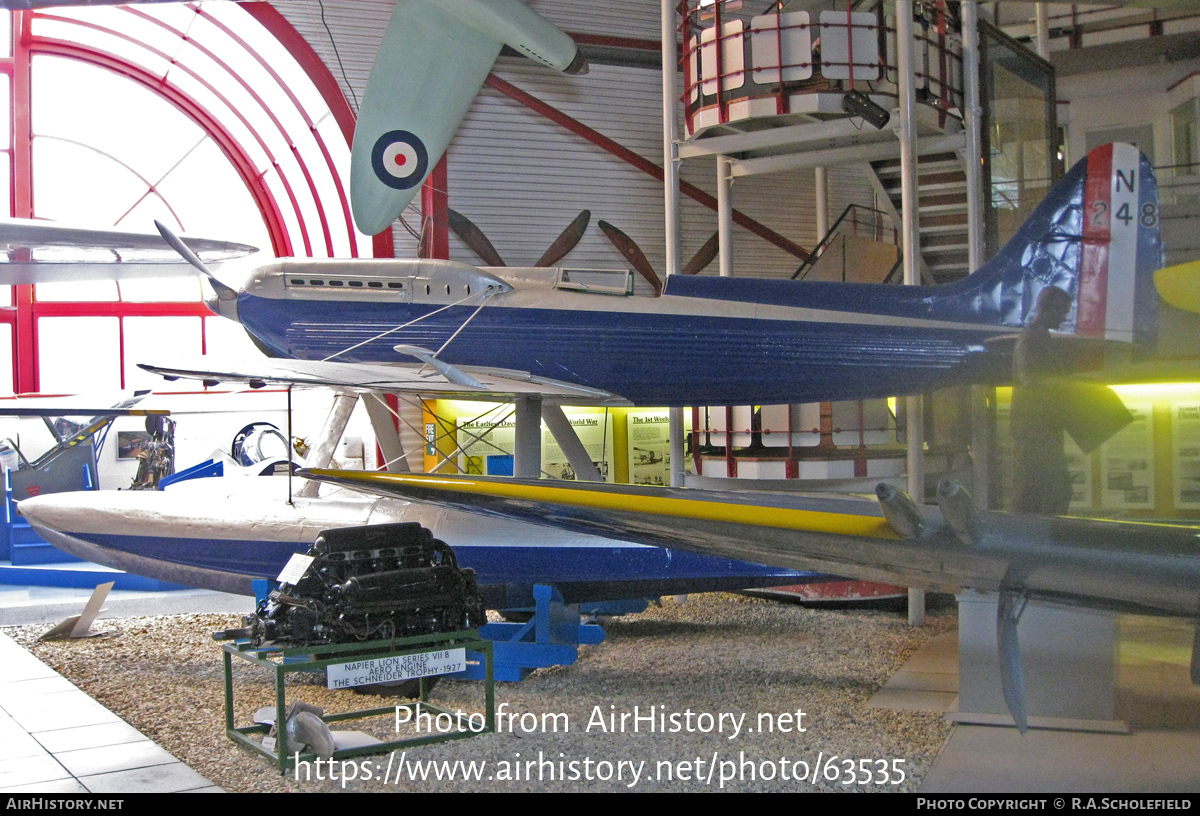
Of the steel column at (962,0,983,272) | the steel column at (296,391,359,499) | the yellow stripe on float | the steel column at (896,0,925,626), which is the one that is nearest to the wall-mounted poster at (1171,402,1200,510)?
the yellow stripe on float

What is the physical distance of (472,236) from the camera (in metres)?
11.3

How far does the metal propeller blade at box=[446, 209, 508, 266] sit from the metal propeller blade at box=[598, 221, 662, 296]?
151 cm

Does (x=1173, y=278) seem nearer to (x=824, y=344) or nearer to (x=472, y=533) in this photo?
(x=824, y=344)

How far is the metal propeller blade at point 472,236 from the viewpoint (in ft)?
36.9

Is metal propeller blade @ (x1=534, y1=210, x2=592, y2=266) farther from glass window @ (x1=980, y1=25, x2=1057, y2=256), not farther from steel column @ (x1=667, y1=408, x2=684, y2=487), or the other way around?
glass window @ (x1=980, y1=25, x2=1057, y2=256)

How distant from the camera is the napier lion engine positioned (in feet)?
14.5

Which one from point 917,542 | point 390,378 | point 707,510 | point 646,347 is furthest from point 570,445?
point 917,542

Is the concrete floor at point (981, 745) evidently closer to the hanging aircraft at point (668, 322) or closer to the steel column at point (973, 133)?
the hanging aircraft at point (668, 322)

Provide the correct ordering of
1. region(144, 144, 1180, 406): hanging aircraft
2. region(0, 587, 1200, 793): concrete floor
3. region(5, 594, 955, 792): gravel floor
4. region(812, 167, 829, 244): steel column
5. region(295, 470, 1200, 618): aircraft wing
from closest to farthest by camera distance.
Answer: region(295, 470, 1200, 618): aircraft wing < region(0, 587, 1200, 793): concrete floor < region(5, 594, 955, 792): gravel floor < region(144, 144, 1180, 406): hanging aircraft < region(812, 167, 829, 244): steel column

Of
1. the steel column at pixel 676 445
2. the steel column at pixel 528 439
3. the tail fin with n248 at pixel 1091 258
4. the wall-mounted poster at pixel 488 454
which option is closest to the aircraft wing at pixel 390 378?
the steel column at pixel 528 439

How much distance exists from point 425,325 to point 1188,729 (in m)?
5.09

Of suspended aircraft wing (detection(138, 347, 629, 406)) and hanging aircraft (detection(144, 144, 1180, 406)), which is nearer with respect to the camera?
suspended aircraft wing (detection(138, 347, 629, 406))

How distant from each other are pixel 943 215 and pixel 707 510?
26.0 ft

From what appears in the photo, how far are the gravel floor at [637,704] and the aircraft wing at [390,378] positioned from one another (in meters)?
1.82
